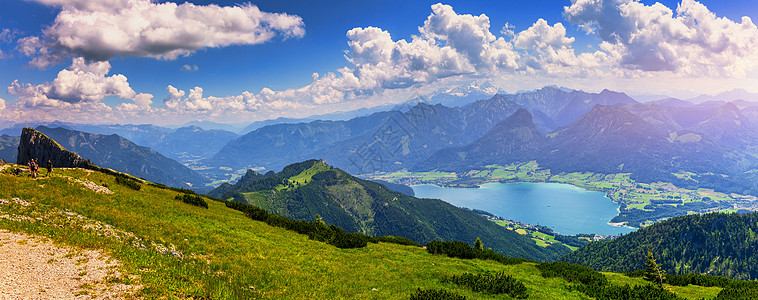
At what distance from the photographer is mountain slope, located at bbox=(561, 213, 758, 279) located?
157m

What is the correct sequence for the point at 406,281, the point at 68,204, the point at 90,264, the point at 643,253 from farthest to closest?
the point at 643,253 < the point at 68,204 < the point at 406,281 < the point at 90,264

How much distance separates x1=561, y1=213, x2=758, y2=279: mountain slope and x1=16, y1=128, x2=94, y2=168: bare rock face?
23729 centimetres

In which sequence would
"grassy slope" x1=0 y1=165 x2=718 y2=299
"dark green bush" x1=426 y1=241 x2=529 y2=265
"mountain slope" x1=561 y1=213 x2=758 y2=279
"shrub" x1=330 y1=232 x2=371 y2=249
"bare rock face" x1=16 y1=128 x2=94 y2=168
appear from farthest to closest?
"mountain slope" x1=561 y1=213 x2=758 y2=279 < "bare rock face" x1=16 y1=128 x2=94 y2=168 < "shrub" x1=330 y1=232 x2=371 y2=249 < "dark green bush" x1=426 y1=241 x2=529 y2=265 < "grassy slope" x1=0 y1=165 x2=718 y2=299

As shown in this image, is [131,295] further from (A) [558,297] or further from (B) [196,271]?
(A) [558,297]

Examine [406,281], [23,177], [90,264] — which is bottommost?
[406,281]

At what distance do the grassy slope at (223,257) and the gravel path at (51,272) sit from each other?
2.85ft

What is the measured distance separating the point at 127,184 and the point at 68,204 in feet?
57.8

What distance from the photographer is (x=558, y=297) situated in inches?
856

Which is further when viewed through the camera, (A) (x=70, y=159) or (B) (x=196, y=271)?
(A) (x=70, y=159)

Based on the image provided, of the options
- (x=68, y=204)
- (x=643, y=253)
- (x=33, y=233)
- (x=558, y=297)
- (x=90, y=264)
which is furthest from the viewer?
(x=643, y=253)

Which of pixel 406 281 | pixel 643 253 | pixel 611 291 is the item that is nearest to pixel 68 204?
pixel 406 281

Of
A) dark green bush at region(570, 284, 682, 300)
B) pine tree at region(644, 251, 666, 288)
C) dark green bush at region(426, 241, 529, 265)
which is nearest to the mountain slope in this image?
pine tree at region(644, 251, 666, 288)

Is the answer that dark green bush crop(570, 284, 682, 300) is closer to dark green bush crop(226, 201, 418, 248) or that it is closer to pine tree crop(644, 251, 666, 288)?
pine tree crop(644, 251, 666, 288)

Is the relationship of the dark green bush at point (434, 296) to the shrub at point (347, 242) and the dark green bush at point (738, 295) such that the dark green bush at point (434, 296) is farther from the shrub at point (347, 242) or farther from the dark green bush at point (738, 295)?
the dark green bush at point (738, 295)
